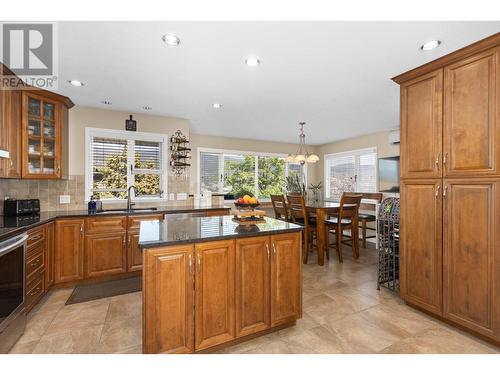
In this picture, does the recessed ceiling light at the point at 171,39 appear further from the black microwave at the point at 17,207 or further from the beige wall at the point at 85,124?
the black microwave at the point at 17,207

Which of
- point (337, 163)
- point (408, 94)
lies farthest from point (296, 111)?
point (337, 163)

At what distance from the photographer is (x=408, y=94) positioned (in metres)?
2.37

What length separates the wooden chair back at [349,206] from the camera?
362cm

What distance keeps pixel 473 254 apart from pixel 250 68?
2500 mm

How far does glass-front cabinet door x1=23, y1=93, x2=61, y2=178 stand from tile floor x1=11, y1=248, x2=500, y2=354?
149cm

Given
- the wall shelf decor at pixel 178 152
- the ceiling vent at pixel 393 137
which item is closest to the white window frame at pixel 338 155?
the ceiling vent at pixel 393 137

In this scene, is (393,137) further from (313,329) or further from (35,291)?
(35,291)

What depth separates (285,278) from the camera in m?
1.90

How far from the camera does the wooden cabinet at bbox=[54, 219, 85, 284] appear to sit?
281 cm

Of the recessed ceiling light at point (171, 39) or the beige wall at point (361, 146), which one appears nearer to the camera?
the recessed ceiling light at point (171, 39)

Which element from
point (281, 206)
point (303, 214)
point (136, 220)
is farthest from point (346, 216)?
point (136, 220)

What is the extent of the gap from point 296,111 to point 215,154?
231cm

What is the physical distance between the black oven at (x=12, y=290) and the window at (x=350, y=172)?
5.70 metres

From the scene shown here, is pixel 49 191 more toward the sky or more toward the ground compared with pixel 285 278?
more toward the sky
